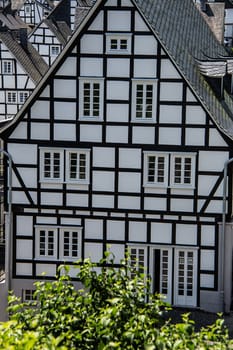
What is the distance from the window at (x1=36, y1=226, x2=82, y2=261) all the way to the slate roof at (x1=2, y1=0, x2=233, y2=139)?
14.3ft

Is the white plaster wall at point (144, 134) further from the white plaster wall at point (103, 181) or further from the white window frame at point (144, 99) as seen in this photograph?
the white plaster wall at point (103, 181)

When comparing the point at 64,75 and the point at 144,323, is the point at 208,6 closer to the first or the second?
the point at 64,75

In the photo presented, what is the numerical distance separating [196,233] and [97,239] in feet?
12.2

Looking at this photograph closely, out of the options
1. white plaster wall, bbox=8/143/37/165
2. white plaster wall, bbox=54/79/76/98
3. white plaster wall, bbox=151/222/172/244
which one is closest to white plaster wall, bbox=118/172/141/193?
white plaster wall, bbox=151/222/172/244

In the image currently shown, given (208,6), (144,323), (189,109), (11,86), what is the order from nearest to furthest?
(144,323) < (189,109) < (11,86) < (208,6)

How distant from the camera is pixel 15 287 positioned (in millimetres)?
30719

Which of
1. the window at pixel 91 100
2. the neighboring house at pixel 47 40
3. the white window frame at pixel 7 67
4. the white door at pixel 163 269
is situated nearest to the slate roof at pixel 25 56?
the white window frame at pixel 7 67

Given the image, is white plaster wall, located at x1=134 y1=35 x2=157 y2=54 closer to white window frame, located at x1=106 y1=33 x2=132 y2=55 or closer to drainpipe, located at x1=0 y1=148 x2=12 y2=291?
white window frame, located at x1=106 y1=33 x2=132 y2=55

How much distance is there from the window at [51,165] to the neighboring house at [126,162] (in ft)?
0.12

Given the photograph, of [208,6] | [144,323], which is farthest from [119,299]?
[208,6]

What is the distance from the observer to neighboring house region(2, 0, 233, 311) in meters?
29.0

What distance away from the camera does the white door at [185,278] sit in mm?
29875

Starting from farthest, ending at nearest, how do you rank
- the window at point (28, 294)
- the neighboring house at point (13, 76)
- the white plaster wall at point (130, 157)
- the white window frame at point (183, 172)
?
the neighboring house at point (13, 76) → the window at point (28, 294) → the white plaster wall at point (130, 157) → the white window frame at point (183, 172)

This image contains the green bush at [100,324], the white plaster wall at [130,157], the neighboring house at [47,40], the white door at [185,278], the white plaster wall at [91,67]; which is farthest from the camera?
the neighboring house at [47,40]
